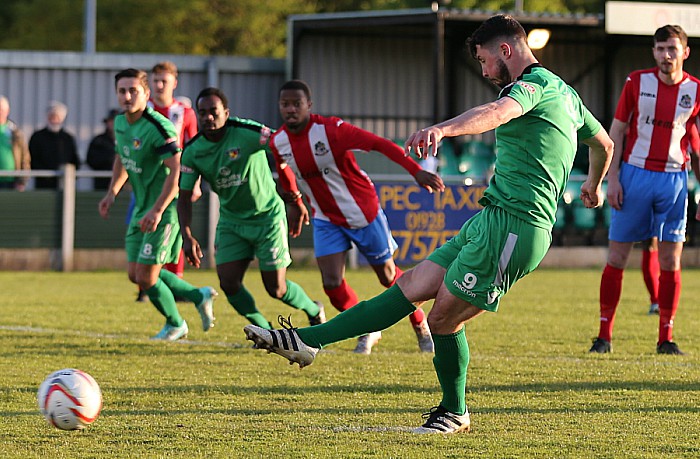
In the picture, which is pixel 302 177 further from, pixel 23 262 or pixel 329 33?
pixel 329 33

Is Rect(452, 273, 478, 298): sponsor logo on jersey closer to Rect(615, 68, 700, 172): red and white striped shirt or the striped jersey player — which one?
the striped jersey player

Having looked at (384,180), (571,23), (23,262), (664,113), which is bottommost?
(23,262)

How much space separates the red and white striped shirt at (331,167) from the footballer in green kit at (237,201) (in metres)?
0.32

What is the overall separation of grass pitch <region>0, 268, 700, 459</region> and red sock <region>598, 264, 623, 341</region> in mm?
209

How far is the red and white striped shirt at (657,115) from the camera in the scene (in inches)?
342

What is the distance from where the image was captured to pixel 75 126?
24328 mm

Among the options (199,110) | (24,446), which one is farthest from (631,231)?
(24,446)

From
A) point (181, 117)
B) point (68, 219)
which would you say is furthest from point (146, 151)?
point (68, 219)

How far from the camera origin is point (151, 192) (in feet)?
30.8

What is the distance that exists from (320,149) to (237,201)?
861 millimetres

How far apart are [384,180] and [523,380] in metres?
10.3

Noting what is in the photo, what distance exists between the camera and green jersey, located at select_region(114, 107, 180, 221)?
30.0 ft

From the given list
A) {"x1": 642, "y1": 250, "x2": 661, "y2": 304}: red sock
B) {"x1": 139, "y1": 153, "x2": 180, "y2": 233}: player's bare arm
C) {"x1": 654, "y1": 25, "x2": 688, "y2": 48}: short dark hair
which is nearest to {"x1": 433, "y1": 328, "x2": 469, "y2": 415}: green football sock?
{"x1": 654, "y1": 25, "x2": 688, "y2": 48}: short dark hair

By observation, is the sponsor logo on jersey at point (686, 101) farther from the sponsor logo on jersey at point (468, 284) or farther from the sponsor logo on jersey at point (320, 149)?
the sponsor logo on jersey at point (468, 284)
